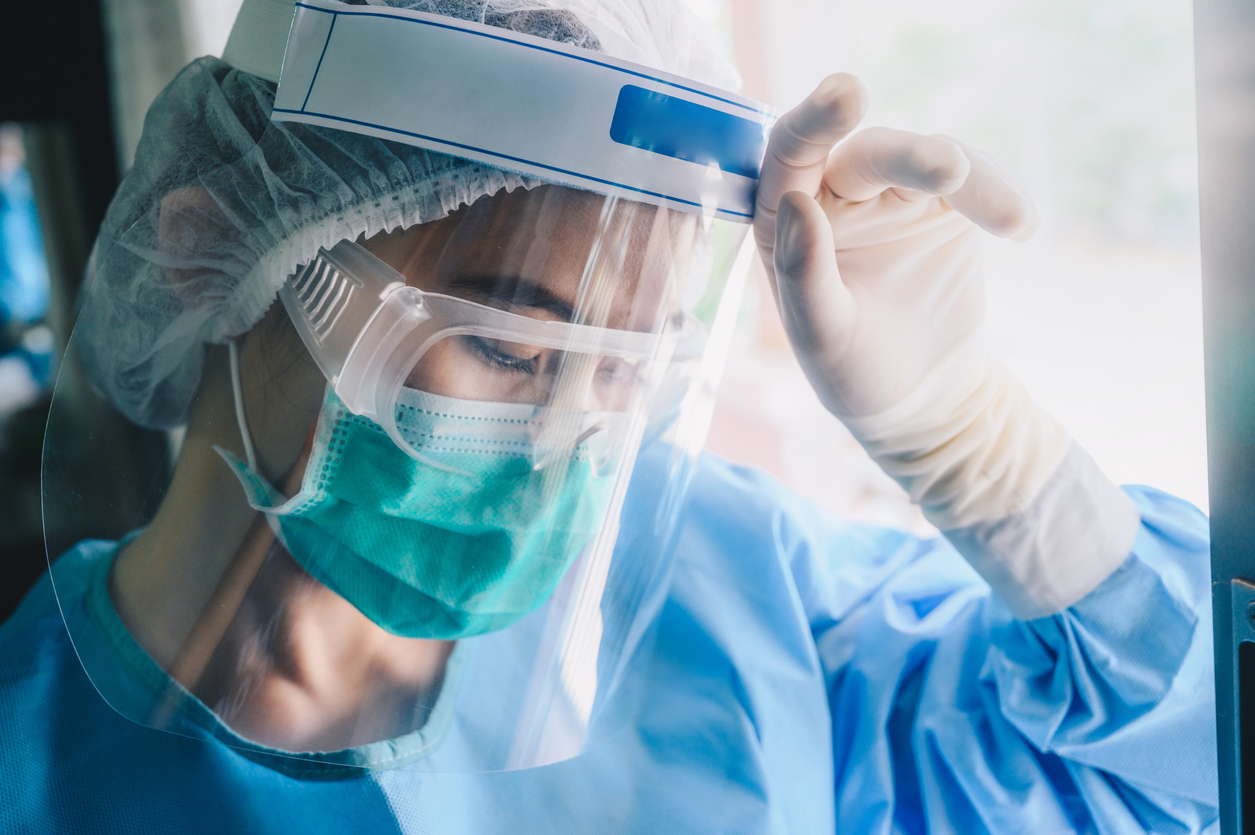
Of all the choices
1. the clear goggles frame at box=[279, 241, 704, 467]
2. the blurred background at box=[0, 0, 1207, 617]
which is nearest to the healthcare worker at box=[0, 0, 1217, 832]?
the clear goggles frame at box=[279, 241, 704, 467]

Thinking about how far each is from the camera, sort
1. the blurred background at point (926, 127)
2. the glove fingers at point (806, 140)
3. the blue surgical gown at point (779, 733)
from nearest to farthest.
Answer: the glove fingers at point (806, 140)
the blue surgical gown at point (779, 733)
the blurred background at point (926, 127)

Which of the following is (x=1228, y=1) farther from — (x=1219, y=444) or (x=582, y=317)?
(x=582, y=317)

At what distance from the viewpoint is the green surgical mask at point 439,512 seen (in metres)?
0.77

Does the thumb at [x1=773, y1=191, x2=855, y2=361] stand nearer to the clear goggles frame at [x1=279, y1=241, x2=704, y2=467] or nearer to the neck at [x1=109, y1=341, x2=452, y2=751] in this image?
the clear goggles frame at [x1=279, y1=241, x2=704, y2=467]

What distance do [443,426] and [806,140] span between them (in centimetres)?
45

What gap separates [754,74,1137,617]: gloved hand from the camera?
0.80 meters

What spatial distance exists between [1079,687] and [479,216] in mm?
906

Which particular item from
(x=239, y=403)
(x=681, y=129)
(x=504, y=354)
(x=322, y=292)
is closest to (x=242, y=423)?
→ (x=239, y=403)

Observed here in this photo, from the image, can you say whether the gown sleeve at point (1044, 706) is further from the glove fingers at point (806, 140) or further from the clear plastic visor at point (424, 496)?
the glove fingers at point (806, 140)

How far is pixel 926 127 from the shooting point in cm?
138

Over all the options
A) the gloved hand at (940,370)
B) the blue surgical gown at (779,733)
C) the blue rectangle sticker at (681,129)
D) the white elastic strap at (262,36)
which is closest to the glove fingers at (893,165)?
the gloved hand at (940,370)

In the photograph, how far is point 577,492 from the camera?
0.79m

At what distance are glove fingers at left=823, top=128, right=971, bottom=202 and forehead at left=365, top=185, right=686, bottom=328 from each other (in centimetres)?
22

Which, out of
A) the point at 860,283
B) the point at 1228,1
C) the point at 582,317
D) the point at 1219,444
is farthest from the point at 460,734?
the point at 1228,1
